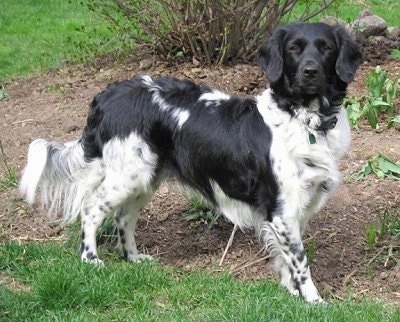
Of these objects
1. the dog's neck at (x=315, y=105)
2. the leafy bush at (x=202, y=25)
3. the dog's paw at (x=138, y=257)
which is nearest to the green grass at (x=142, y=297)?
the dog's paw at (x=138, y=257)

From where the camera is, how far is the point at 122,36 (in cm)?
934

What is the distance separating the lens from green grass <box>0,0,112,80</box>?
10.5 metres

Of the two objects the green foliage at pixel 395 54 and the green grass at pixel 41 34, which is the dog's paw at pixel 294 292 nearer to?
the green foliage at pixel 395 54

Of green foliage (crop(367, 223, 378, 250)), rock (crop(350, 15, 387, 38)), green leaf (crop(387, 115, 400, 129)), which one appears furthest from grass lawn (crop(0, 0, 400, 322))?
rock (crop(350, 15, 387, 38))

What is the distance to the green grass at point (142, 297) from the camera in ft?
14.7

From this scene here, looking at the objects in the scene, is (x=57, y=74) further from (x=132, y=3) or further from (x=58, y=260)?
(x=58, y=260)

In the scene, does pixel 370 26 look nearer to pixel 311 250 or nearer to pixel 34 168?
pixel 311 250

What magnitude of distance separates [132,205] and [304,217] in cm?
123

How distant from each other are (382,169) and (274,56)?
170 centimetres

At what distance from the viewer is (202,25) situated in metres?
8.59

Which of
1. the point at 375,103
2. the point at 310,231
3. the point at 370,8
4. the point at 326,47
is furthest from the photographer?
the point at 370,8

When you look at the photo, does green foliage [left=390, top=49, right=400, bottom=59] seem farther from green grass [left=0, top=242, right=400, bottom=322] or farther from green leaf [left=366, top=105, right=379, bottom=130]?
green grass [left=0, top=242, right=400, bottom=322]

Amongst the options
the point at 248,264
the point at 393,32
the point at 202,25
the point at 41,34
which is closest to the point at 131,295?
the point at 248,264

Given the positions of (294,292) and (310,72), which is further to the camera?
(294,292)
